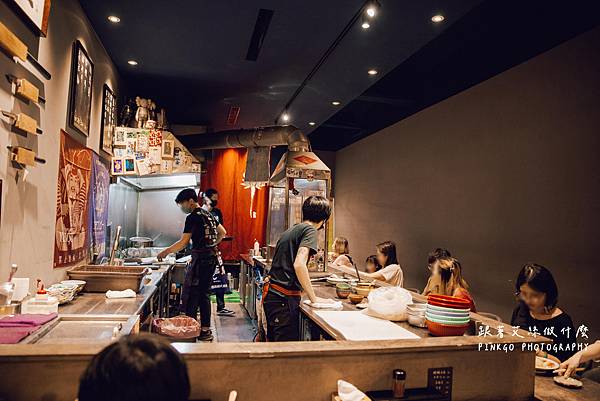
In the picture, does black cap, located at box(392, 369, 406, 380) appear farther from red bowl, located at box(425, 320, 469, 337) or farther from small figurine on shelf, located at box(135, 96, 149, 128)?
small figurine on shelf, located at box(135, 96, 149, 128)

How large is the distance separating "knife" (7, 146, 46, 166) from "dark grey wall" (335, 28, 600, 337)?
14.5 ft

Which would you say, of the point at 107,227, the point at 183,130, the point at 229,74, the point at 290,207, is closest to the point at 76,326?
the point at 107,227

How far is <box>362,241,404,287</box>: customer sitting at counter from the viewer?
507 cm

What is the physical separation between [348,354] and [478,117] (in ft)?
15.2

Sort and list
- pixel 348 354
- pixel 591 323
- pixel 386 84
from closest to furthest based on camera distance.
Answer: pixel 348 354, pixel 591 323, pixel 386 84

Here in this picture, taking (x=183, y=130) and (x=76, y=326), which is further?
(x=183, y=130)

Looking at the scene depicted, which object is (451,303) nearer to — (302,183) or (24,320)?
(24,320)

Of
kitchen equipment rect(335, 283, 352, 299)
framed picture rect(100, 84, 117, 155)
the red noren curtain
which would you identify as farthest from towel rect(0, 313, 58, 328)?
the red noren curtain

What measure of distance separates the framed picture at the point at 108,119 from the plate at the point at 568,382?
431 centimetres

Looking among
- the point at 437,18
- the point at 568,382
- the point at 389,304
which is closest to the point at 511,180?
the point at 437,18

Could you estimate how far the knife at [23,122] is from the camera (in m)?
2.24

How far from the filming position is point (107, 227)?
4953 millimetres

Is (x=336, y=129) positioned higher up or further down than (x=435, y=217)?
higher up

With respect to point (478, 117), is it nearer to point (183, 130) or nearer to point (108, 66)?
point (108, 66)
